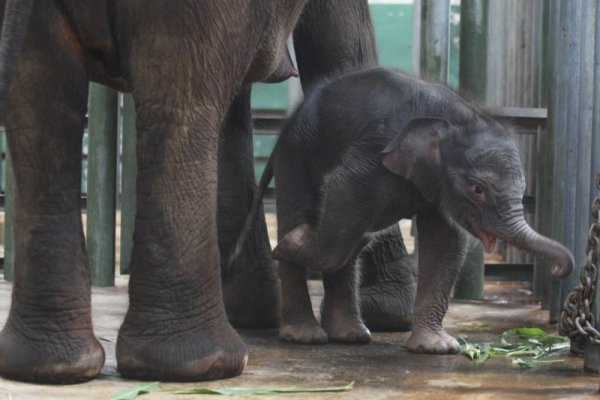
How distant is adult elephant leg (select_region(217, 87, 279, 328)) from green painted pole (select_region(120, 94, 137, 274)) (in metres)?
1.23

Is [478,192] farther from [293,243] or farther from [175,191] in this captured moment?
[175,191]

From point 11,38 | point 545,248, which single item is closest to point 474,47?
point 545,248

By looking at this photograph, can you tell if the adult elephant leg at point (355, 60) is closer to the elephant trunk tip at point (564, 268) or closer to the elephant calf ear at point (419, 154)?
the elephant calf ear at point (419, 154)

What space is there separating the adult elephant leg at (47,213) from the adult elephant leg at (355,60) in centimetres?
133

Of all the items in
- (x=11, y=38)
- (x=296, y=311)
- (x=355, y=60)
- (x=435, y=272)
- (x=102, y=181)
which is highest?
(x=355, y=60)

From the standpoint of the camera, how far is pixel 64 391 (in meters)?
3.26

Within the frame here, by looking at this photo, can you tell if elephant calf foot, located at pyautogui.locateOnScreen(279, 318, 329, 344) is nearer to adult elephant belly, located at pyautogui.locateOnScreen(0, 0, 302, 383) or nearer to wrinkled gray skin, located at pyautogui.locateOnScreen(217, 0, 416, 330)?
wrinkled gray skin, located at pyautogui.locateOnScreen(217, 0, 416, 330)

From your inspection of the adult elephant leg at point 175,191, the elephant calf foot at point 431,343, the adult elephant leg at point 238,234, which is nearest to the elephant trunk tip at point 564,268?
the elephant calf foot at point 431,343

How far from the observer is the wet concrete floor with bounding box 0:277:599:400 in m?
3.31

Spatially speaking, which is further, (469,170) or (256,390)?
(469,170)

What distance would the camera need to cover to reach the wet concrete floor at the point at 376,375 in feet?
10.9

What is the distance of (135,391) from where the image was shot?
10.4 feet

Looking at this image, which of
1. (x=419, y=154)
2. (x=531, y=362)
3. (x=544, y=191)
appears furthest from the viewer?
(x=544, y=191)

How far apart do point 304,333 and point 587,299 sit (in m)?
0.93
